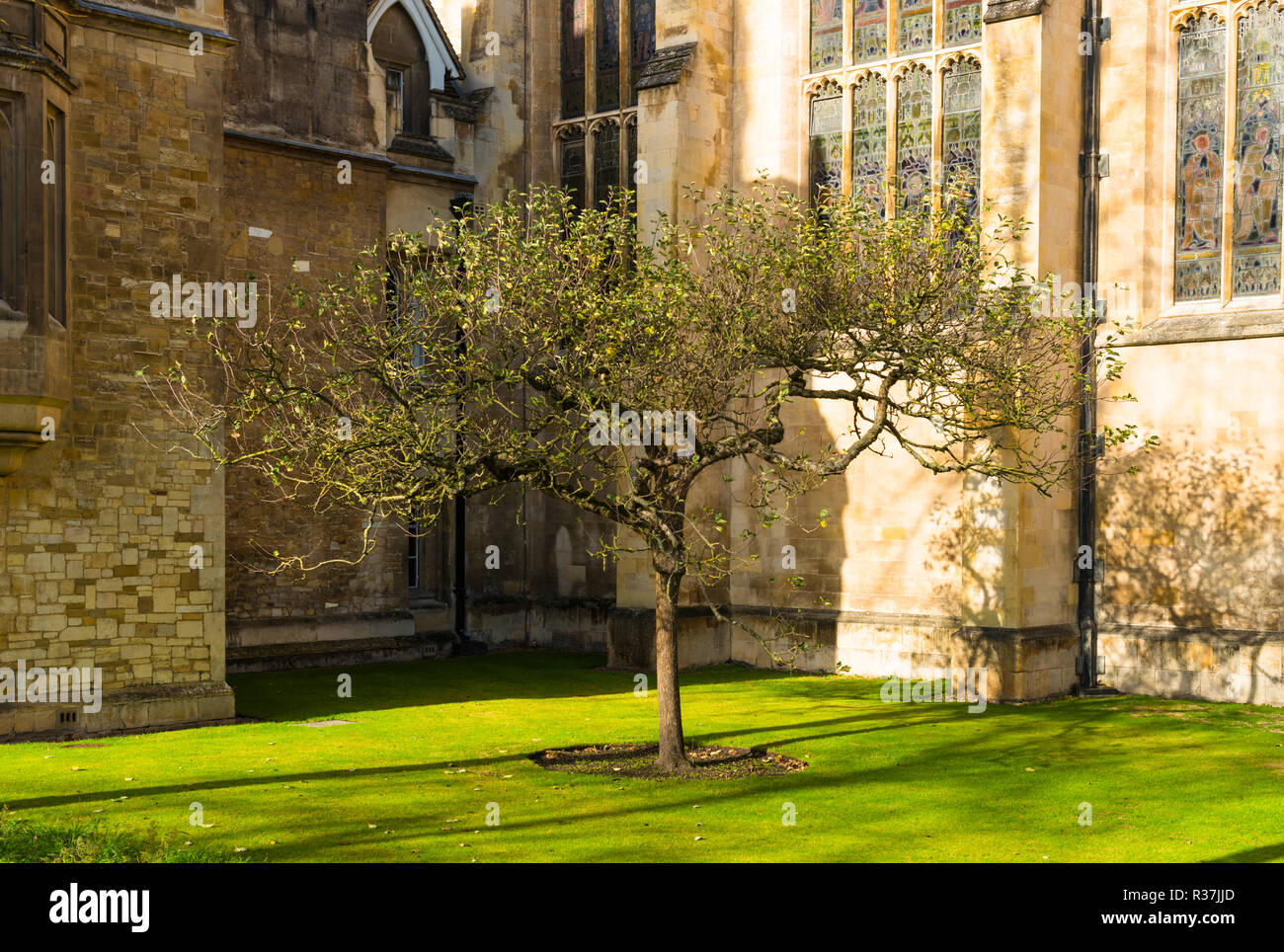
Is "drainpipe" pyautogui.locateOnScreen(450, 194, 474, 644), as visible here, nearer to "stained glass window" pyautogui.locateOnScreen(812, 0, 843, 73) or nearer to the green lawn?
the green lawn

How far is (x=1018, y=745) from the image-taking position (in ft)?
46.6

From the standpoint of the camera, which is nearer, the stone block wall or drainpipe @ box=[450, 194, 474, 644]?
the stone block wall

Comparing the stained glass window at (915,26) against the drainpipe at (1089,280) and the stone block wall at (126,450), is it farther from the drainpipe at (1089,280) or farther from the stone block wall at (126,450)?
the stone block wall at (126,450)

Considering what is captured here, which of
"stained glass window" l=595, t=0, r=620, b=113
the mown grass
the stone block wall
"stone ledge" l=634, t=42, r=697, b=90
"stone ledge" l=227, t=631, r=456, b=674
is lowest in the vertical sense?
"stone ledge" l=227, t=631, r=456, b=674

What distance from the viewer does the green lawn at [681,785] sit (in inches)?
381

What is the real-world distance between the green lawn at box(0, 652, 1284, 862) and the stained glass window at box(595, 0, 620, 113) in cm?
1114

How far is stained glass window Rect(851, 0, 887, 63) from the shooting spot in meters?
20.0

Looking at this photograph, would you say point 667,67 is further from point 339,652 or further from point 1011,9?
point 339,652

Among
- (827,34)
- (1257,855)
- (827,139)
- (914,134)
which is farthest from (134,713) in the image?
(827,34)

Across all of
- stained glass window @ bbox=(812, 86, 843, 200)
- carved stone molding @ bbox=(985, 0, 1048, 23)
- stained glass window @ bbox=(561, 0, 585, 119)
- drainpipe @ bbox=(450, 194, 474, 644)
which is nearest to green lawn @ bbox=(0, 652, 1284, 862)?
drainpipe @ bbox=(450, 194, 474, 644)

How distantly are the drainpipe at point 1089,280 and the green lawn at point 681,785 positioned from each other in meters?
1.00

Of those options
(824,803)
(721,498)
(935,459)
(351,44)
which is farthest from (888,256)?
(351,44)

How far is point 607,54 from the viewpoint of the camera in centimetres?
2383

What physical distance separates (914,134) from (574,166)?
7.02m
